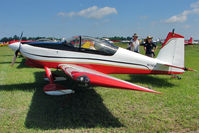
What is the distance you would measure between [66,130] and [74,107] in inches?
40.0

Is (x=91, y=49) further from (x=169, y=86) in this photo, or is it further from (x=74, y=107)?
(x=169, y=86)

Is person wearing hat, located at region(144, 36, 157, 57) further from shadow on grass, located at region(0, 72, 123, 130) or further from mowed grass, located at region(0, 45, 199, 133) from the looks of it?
shadow on grass, located at region(0, 72, 123, 130)

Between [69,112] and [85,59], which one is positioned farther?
[85,59]

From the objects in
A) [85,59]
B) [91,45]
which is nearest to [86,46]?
[91,45]

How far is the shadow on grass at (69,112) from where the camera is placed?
3.14 metres

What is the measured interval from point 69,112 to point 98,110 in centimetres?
73

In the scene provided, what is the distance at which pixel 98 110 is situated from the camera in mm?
3803

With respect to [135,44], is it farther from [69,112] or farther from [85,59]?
[69,112]

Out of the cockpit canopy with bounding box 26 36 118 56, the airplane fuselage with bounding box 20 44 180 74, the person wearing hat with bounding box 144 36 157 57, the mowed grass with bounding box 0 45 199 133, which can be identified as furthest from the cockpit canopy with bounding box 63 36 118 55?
the person wearing hat with bounding box 144 36 157 57

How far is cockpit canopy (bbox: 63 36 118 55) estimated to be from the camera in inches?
187

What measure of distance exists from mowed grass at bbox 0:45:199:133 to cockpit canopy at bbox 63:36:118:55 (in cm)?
140

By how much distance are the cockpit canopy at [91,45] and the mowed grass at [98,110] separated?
1.40 metres

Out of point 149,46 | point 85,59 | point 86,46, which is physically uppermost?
point 149,46

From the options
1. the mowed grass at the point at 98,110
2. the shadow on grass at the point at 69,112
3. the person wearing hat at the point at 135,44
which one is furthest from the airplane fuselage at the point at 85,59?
the person wearing hat at the point at 135,44
